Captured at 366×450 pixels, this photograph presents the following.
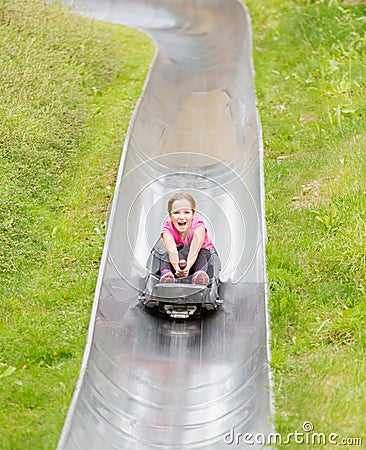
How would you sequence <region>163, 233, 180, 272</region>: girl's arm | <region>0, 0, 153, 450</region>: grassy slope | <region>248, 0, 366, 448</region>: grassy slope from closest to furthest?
<region>248, 0, 366, 448</region>: grassy slope, <region>0, 0, 153, 450</region>: grassy slope, <region>163, 233, 180, 272</region>: girl's arm

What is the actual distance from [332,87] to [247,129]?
1201 millimetres

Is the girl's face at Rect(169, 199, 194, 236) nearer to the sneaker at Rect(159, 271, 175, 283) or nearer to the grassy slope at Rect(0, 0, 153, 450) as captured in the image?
the sneaker at Rect(159, 271, 175, 283)

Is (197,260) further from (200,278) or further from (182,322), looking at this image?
(182,322)

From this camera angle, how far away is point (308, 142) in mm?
8148

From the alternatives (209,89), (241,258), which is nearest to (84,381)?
(241,258)

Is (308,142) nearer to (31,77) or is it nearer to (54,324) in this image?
(31,77)

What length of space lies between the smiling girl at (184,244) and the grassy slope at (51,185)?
0.68 meters

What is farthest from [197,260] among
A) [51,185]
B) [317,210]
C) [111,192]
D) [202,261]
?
[51,185]

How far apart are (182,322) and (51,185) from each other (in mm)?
2304

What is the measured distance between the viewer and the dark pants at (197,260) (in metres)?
5.84

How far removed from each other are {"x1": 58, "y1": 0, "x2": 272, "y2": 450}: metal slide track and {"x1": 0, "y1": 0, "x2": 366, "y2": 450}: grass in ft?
0.55

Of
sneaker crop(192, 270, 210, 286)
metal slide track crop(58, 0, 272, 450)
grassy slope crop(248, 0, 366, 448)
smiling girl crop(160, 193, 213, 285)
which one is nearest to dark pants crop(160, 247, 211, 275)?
smiling girl crop(160, 193, 213, 285)

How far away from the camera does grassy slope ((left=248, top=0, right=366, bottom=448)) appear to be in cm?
479

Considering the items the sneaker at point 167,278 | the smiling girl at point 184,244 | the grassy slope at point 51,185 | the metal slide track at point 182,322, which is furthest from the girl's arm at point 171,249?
the grassy slope at point 51,185
